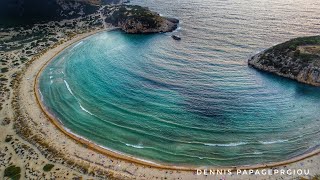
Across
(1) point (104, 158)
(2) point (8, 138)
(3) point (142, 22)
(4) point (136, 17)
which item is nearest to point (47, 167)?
(1) point (104, 158)

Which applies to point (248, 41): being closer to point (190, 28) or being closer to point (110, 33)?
point (190, 28)

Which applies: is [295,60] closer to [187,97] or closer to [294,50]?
[294,50]

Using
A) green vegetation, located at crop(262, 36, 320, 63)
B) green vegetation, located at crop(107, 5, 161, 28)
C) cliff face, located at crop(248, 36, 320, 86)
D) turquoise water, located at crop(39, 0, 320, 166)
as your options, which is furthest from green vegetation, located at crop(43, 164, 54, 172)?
green vegetation, located at crop(107, 5, 161, 28)

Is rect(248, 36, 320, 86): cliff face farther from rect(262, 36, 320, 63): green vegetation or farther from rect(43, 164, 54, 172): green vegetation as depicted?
rect(43, 164, 54, 172): green vegetation

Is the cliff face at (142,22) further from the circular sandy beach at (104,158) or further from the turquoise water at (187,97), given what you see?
the circular sandy beach at (104,158)

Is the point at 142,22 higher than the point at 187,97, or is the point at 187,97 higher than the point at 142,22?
the point at 142,22

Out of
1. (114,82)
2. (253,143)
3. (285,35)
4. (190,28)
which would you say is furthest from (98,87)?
(285,35)
